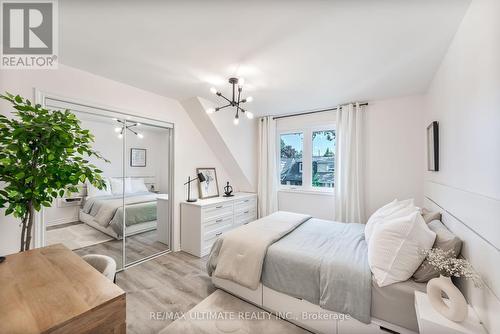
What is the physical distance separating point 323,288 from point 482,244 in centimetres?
102

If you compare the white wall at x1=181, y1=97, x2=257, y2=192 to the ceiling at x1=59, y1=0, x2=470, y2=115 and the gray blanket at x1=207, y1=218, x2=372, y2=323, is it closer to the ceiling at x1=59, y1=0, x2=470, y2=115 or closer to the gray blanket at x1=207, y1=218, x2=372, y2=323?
the ceiling at x1=59, y1=0, x2=470, y2=115

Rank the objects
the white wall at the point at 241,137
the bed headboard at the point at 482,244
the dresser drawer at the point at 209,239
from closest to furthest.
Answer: the bed headboard at the point at 482,244
the dresser drawer at the point at 209,239
the white wall at the point at 241,137

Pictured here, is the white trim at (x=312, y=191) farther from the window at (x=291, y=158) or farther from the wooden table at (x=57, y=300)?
the wooden table at (x=57, y=300)

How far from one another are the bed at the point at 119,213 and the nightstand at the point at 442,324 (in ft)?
10.1

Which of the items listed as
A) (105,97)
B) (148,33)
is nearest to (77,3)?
(148,33)

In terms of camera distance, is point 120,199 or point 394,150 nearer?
point 120,199

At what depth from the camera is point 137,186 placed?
2.77m

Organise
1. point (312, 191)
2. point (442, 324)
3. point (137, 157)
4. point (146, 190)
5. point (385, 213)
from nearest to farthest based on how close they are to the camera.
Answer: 1. point (442, 324)
2. point (385, 213)
3. point (137, 157)
4. point (146, 190)
5. point (312, 191)

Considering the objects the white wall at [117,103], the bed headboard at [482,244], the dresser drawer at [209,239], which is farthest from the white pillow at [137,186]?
the bed headboard at [482,244]

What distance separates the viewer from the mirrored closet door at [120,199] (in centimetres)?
221

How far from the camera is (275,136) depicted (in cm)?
421

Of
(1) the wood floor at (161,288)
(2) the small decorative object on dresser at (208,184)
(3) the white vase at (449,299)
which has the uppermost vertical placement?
(2) the small decorative object on dresser at (208,184)

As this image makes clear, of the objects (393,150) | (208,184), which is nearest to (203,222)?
(208,184)

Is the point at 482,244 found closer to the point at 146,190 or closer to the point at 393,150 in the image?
the point at 393,150
